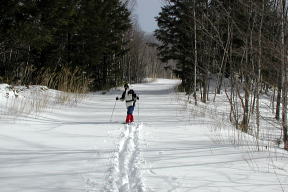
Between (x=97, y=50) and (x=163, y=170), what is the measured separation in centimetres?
1969

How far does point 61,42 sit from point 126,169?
745 inches

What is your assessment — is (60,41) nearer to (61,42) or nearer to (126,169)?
(61,42)

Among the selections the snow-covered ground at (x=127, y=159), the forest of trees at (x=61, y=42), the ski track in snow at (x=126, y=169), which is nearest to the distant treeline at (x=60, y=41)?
the forest of trees at (x=61, y=42)

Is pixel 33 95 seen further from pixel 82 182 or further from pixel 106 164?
pixel 82 182

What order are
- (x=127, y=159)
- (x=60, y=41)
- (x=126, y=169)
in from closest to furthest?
(x=126, y=169)
(x=127, y=159)
(x=60, y=41)

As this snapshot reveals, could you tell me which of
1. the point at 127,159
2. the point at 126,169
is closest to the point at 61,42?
the point at 127,159

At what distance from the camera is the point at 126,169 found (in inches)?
208

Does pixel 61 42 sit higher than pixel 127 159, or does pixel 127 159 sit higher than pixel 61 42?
pixel 61 42

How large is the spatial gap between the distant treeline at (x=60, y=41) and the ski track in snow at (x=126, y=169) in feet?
20.6

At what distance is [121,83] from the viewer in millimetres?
35406

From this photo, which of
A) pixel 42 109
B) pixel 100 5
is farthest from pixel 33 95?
pixel 100 5

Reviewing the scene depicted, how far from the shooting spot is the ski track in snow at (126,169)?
14.4 ft

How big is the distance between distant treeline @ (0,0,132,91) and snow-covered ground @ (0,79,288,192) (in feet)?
15.7

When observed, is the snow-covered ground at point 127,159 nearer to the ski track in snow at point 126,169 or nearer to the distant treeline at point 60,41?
the ski track in snow at point 126,169
